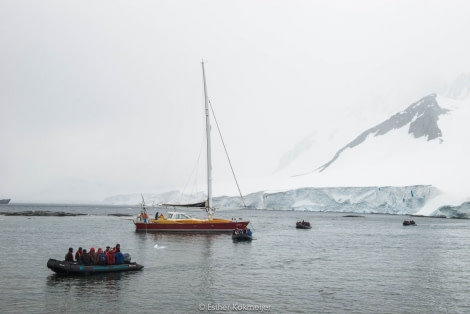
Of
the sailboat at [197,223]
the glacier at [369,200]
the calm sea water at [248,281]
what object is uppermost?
the glacier at [369,200]

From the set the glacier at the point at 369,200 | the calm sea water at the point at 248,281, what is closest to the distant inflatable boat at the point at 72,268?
the calm sea water at the point at 248,281

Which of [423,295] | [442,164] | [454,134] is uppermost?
[454,134]

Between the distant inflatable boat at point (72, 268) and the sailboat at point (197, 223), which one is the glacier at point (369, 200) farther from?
the distant inflatable boat at point (72, 268)

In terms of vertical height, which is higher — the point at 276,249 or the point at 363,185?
the point at 363,185

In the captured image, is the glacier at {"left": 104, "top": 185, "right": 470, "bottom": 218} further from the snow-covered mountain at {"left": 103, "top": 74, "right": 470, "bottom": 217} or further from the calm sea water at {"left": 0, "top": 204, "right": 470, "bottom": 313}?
the calm sea water at {"left": 0, "top": 204, "right": 470, "bottom": 313}

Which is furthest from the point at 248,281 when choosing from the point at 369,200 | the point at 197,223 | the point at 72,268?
the point at 369,200

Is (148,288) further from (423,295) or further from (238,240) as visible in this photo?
(238,240)

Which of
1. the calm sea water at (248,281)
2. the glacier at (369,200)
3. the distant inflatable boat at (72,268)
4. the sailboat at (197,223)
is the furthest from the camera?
the glacier at (369,200)

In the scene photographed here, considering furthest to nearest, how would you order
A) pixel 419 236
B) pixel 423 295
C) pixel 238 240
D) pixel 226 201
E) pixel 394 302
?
pixel 226 201, pixel 419 236, pixel 238 240, pixel 423 295, pixel 394 302

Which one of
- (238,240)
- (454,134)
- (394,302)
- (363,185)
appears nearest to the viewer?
(394,302)

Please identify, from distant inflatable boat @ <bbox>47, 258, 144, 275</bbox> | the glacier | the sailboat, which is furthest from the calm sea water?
the glacier

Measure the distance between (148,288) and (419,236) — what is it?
50.9m

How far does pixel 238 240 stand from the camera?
55.2m

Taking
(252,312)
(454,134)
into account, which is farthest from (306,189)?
(252,312)
